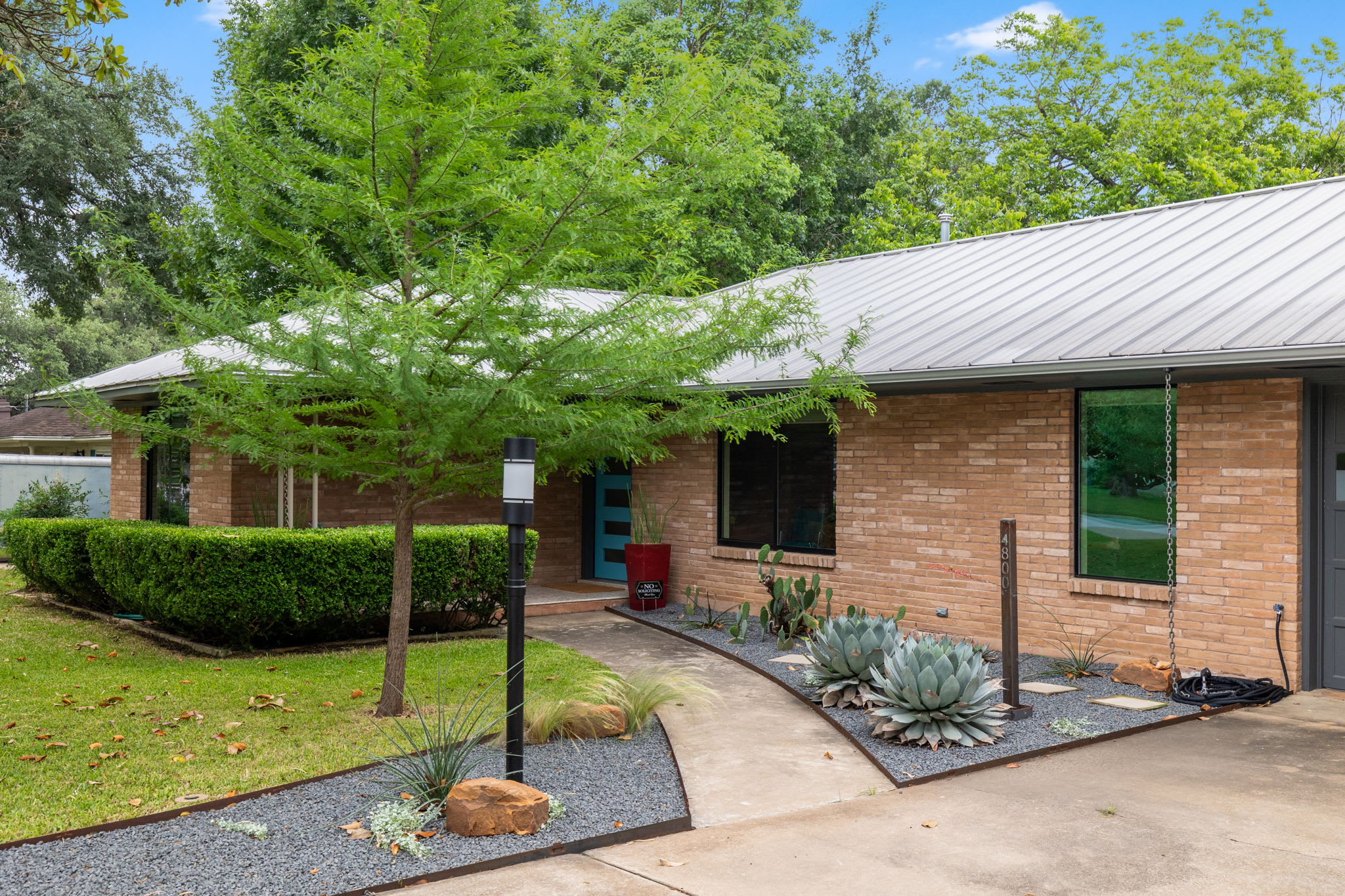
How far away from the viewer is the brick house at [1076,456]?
8.44 meters

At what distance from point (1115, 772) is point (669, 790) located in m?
2.64

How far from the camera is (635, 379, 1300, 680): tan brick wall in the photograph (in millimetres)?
8516

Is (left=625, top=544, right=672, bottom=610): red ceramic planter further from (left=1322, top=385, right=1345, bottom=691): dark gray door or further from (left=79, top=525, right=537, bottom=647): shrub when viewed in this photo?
(left=1322, top=385, right=1345, bottom=691): dark gray door

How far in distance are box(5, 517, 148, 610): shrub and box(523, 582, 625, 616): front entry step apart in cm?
462

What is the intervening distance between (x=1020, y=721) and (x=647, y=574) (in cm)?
616

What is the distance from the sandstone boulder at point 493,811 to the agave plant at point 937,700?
2733 mm

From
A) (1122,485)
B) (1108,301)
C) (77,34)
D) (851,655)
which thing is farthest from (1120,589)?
(77,34)

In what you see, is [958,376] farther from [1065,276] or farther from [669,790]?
[669,790]

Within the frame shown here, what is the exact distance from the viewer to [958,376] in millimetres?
9312

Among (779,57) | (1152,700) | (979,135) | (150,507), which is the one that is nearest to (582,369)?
(1152,700)

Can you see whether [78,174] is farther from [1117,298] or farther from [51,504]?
[1117,298]

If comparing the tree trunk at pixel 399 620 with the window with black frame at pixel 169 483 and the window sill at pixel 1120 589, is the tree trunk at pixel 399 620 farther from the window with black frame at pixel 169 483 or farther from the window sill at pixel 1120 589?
the window with black frame at pixel 169 483

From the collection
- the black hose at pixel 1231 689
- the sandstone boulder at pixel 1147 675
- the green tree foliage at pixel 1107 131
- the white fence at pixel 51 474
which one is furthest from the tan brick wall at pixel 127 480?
the green tree foliage at pixel 1107 131

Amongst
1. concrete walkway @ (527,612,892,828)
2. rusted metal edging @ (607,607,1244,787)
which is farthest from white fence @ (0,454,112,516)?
rusted metal edging @ (607,607,1244,787)
